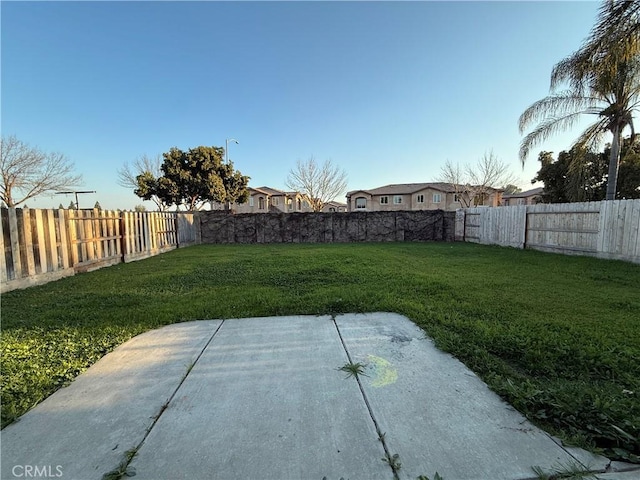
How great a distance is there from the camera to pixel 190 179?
71.7 ft

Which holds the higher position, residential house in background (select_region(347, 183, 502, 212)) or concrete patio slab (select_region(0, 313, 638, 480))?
residential house in background (select_region(347, 183, 502, 212))

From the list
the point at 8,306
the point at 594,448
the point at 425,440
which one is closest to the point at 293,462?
the point at 425,440

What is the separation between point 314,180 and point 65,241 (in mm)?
24687

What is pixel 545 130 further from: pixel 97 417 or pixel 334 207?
pixel 334 207

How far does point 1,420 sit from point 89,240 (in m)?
6.72

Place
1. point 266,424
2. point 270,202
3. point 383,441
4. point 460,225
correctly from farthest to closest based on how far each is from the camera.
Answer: point 270,202 < point 460,225 < point 266,424 < point 383,441

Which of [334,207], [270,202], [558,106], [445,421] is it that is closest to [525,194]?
[334,207]

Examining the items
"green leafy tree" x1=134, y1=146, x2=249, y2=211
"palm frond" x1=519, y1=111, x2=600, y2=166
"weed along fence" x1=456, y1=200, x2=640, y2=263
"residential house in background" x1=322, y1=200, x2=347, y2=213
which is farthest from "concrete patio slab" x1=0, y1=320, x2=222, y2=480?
"residential house in background" x1=322, y1=200, x2=347, y2=213

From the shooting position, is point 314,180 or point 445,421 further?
point 314,180

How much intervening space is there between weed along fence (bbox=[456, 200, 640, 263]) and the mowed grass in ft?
2.91

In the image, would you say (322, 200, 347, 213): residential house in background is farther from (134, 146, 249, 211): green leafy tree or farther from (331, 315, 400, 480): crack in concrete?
(331, 315, 400, 480): crack in concrete

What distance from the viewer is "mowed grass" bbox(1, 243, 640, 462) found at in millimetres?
1925

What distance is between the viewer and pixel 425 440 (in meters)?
1.59

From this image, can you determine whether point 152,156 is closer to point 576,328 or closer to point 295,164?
point 295,164
